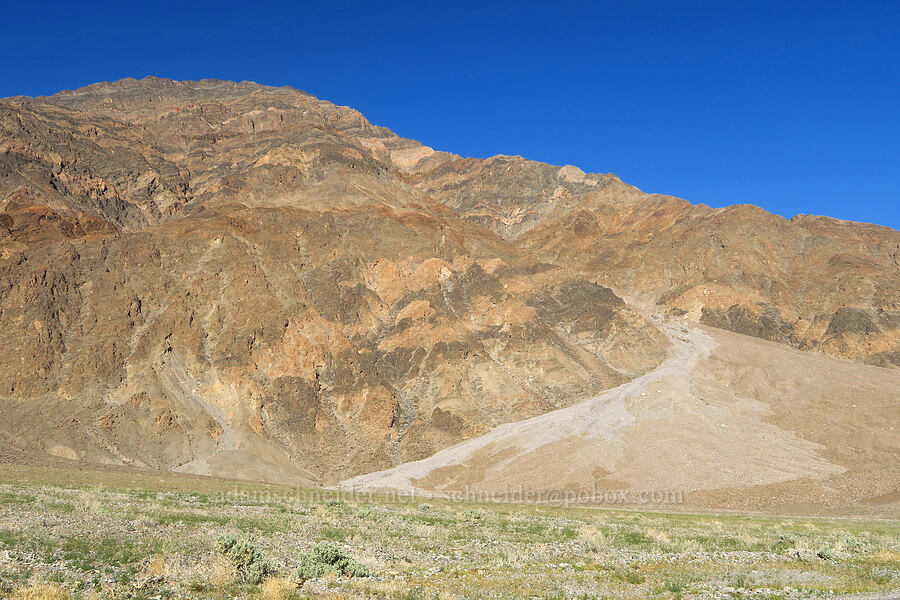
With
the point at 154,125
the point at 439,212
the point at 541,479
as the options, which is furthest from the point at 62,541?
the point at 154,125

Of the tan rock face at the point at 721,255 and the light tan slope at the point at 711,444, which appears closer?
the light tan slope at the point at 711,444

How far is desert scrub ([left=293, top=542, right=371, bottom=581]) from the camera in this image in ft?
42.4

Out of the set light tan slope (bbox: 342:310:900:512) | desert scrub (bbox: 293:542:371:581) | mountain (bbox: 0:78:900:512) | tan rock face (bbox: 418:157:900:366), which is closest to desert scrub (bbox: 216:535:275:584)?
desert scrub (bbox: 293:542:371:581)

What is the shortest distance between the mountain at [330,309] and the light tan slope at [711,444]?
3.37 feet

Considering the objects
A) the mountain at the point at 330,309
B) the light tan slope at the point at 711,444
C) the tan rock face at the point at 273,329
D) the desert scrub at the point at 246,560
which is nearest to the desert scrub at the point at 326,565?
the desert scrub at the point at 246,560

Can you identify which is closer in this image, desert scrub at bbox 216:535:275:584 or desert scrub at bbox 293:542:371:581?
desert scrub at bbox 216:535:275:584

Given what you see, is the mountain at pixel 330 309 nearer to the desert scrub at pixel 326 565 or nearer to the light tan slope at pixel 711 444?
the light tan slope at pixel 711 444

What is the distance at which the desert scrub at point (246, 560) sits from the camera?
12.4m

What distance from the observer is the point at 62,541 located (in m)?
15.3

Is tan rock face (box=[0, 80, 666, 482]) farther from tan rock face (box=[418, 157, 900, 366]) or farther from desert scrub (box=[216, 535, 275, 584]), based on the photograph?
desert scrub (box=[216, 535, 275, 584])

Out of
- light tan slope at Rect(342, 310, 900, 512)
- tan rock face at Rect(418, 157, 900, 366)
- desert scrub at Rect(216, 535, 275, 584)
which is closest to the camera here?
desert scrub at Rect(216, 535, 275, 584)

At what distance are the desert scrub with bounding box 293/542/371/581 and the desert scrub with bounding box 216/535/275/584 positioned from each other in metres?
0.72

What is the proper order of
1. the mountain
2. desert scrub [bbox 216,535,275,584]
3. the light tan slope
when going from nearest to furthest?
desert scrub [bbox 216,535,275,584] < the light tan slope < the mountain

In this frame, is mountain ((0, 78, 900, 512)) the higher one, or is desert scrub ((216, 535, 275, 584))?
mountain ((0, 78, 900, 512))
